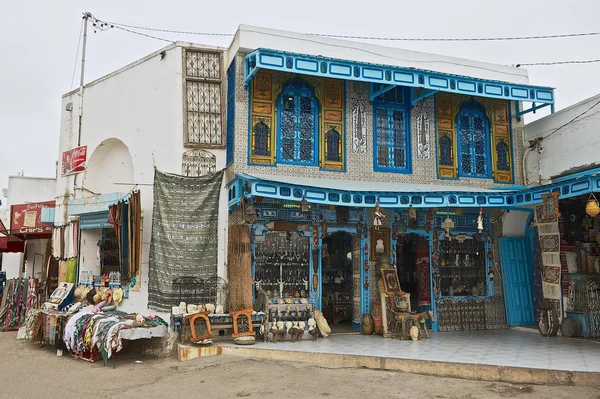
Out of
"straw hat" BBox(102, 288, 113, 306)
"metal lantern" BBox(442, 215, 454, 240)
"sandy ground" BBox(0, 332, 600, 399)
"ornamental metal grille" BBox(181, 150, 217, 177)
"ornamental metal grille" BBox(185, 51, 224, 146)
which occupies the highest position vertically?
"ornamental metal grille" BBox(185, 51, 224, 146)

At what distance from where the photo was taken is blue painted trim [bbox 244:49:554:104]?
10125mm

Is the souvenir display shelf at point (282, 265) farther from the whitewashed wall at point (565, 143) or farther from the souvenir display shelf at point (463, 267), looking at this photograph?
the whitewashed wall at point (565, 143)

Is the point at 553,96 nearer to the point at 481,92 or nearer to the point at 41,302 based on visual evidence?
the point at 481,92

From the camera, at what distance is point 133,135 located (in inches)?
453

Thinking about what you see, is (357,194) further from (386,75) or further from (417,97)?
(417,97)

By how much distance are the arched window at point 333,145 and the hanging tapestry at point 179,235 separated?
260cm

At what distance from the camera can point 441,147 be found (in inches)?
486

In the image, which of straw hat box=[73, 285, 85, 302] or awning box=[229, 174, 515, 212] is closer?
awning box=[229, 174, 515, 212]

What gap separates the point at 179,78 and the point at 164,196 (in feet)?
8.17

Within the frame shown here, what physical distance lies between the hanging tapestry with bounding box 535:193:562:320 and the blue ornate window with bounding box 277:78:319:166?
459 centimetres

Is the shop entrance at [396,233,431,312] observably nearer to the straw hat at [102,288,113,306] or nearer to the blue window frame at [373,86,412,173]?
the blue window frame at [373,86,412,173]

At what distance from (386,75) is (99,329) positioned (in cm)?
739

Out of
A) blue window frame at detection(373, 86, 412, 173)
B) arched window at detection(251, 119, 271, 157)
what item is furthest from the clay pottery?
arched window at detection(251, 119, 271, 157)

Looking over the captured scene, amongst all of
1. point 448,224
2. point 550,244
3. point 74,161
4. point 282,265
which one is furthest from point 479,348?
point 74,161
